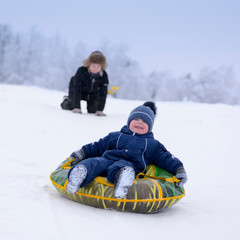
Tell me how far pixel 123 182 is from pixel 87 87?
4.95 m

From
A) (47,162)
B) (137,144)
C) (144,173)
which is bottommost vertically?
(47,162)

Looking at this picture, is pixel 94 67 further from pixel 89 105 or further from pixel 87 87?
pixel 89 105

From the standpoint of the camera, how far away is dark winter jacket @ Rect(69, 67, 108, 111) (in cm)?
684

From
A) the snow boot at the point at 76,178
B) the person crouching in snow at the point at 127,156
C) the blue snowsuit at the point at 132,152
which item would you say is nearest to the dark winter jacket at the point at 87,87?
the person crouching in snow at the point at 127,156

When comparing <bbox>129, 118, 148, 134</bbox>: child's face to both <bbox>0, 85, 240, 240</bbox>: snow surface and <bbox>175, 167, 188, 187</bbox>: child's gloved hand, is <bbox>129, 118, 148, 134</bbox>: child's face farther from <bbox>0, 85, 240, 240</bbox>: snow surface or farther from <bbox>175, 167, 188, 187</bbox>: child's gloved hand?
<bbox>0, 85, 240, 240</bbox>: snow surface

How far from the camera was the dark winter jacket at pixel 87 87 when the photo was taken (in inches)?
269

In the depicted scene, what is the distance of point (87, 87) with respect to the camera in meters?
7.00

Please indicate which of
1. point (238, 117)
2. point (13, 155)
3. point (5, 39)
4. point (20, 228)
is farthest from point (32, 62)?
point (20, 228)

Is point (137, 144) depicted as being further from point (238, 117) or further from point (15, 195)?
point (238, 117)

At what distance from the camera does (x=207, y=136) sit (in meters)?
5.88

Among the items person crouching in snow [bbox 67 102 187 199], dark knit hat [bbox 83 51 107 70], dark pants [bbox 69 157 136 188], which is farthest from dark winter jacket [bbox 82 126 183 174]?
dark knit hat [bbox 83 51 107 70]

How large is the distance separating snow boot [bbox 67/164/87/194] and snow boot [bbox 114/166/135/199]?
24 centimetres

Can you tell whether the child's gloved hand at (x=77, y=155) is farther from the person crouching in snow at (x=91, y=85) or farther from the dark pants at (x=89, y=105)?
the dark pants at (x=89, y=105)

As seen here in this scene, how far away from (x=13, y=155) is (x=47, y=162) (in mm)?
353
